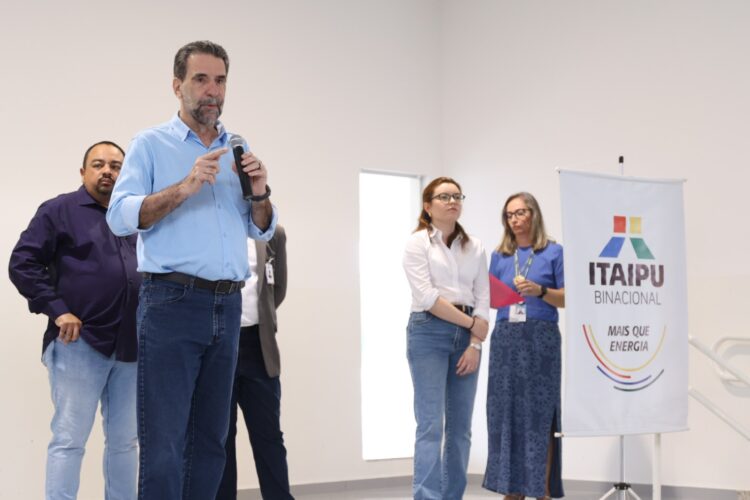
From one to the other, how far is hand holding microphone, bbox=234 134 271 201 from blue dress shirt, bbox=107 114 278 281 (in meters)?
0.10

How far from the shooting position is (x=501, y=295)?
4.59 metres

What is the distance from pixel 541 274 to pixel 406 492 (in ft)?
6.53

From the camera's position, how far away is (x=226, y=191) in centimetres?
264

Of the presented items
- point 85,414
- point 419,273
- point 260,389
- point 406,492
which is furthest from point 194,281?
point 406,492

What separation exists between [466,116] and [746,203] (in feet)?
7.02

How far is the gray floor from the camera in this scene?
204 inches

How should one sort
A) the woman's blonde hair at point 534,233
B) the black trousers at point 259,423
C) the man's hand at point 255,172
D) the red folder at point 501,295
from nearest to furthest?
1. the man's hand at point 255,172
2. the black trousers at point 259,423
3. the red folder at point 501,295
4. the woman's blonde hair at point 534,233

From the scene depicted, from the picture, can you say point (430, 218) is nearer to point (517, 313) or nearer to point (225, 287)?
point (517, 313)

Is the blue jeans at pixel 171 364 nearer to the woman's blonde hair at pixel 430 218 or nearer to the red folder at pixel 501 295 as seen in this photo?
Answer: the woman's blonde hair at pixel 430 218

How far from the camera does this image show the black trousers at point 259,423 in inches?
157

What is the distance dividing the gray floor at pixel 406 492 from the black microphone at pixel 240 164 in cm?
327

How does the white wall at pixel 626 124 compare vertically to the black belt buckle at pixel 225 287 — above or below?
above

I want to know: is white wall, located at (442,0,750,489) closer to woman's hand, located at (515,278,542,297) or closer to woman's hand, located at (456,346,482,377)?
woman's hand, located at (515,278,542,297)

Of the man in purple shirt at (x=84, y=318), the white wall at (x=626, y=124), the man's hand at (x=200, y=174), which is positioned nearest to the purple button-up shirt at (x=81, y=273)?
the man in purple shirt at (x=84, y=318)
